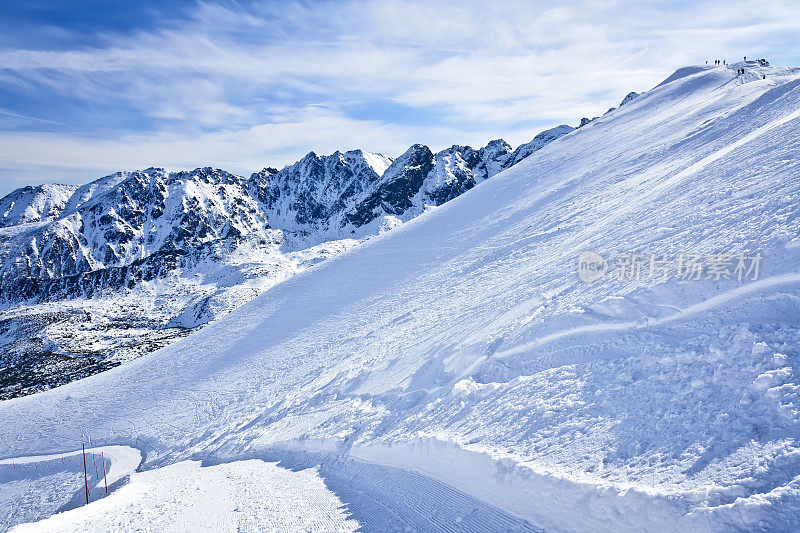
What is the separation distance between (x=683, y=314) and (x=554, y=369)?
8.59ft

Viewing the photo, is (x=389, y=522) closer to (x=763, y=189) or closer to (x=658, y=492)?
(x=658, y=492)

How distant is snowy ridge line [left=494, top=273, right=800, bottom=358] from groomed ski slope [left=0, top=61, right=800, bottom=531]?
0.13ft

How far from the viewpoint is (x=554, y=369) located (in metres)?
8.27

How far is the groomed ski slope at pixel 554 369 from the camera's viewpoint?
5426 millimetres

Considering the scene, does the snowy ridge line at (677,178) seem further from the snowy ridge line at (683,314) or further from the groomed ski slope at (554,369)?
the snowy ridge line at (683,314)

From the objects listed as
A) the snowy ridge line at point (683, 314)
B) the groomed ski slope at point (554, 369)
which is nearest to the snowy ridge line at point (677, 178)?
the groomed ski slope at point (554, 369)

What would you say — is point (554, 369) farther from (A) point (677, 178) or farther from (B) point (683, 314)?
(A) point (677, 178)

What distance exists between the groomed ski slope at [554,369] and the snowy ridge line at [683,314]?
4 centimetres

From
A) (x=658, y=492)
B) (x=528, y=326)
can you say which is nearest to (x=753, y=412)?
(x=658, y=492)

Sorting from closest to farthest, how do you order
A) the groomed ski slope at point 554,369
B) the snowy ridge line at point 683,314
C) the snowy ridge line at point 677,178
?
the groomed ski slope at point 554,369 < the snowy ridge line at point 683,314 < the snowy ridge line at point 677,178

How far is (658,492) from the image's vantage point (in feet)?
16.4

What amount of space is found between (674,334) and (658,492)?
11.0ft

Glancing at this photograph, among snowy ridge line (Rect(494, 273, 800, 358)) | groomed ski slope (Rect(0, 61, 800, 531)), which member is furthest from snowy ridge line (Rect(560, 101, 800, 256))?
snowy ridge line (Rect(494, 273, 800, 358))

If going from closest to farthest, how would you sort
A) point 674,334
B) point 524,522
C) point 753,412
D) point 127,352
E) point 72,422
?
point 753,412, point 524,522, point 674,334, point 72,422, point 127,352
